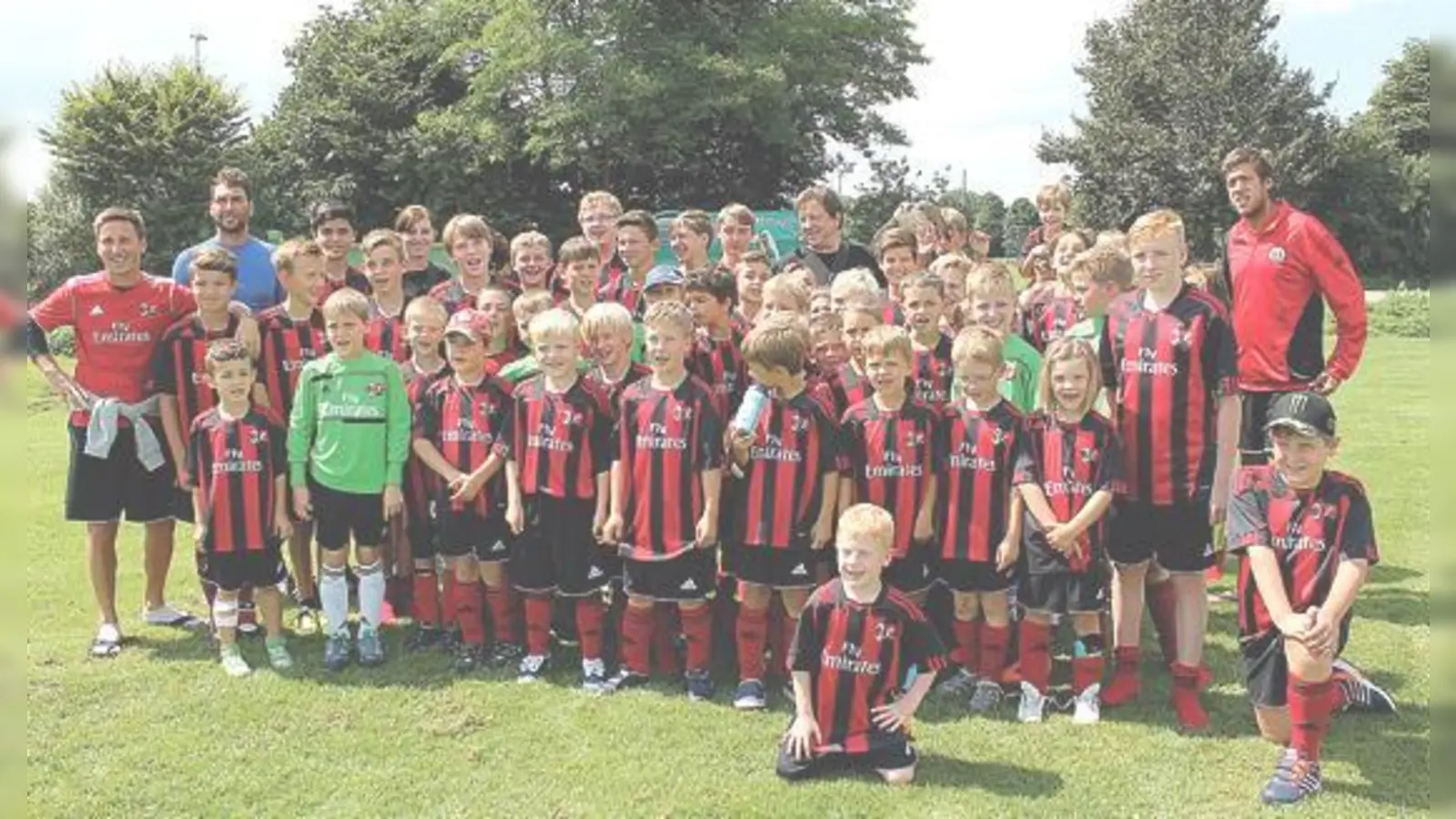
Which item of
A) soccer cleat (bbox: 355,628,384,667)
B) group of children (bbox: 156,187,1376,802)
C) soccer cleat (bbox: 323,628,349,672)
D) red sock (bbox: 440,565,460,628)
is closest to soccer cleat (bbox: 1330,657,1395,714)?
group of children (bbox: 156,187,1376,802)

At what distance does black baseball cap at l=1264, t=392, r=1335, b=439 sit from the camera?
464cm

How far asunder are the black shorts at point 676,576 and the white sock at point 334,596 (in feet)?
5.38

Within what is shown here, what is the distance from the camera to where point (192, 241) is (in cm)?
3180

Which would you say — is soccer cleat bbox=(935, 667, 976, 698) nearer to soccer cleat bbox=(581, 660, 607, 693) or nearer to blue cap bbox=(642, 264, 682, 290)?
soccer cleat bbox=(581, 660, 607, 693)

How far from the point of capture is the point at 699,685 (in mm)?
5805

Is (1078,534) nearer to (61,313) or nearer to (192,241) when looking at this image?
(61,313)

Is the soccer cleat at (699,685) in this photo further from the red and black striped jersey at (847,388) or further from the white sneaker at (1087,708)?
the white sneaker at (1087,708)

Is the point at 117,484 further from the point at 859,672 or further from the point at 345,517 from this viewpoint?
the point at 859,672

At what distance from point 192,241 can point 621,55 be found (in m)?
14.1

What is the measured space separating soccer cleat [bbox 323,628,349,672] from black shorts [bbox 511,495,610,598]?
1.07 m

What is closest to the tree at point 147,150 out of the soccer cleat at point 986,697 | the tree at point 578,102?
the tree at point 578,102

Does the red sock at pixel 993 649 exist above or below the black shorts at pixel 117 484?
below

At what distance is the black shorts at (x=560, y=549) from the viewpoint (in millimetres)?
5961

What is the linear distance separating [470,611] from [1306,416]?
168 inches
